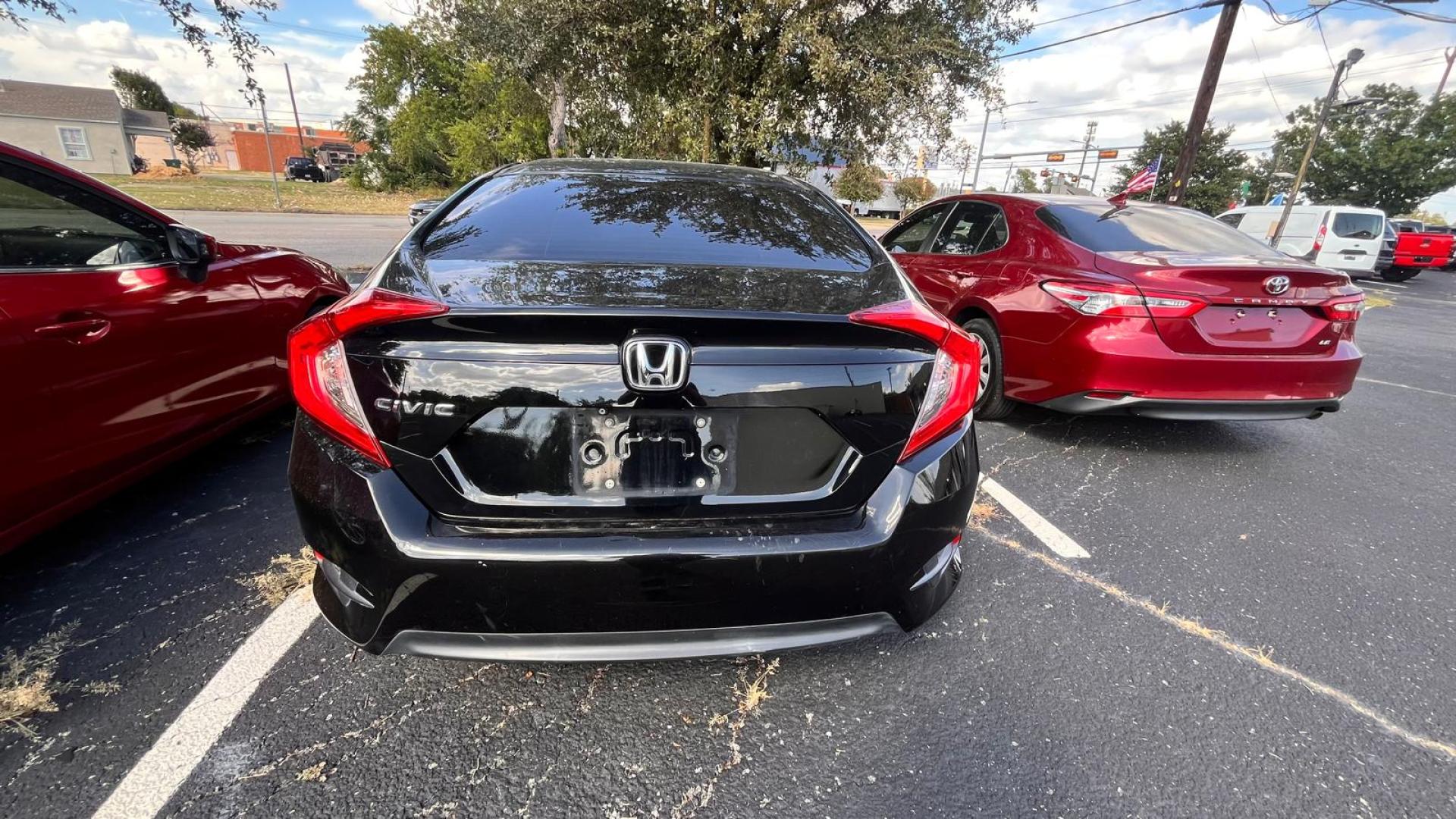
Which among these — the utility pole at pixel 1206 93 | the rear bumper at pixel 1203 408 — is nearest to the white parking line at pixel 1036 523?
the rear bumper at pixel 1203 408

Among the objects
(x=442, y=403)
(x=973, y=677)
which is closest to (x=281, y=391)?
(x=442, y=403)

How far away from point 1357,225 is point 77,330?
21506mm

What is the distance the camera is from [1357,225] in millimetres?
14945

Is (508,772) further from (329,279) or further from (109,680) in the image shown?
(329,279)

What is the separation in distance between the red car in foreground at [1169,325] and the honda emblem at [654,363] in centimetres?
223

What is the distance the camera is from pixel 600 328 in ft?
4.40

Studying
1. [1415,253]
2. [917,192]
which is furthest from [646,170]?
[917,192]

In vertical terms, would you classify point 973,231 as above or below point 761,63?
below

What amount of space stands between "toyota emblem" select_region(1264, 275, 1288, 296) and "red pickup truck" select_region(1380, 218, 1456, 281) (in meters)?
19.6

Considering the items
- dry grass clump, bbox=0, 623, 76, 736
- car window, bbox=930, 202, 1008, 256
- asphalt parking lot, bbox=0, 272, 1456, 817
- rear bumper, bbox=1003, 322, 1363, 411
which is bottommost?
dry grass clump, bbox=0, 623, 76, 736

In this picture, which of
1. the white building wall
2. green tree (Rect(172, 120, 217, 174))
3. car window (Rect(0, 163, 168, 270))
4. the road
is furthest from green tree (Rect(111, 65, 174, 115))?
car window (Rect(0, 163, 168, 270))

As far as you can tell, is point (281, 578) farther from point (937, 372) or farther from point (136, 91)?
point (136, 91)

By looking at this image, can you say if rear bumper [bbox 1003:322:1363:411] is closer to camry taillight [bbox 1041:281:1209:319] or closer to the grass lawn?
camry taillight [bbox 1041:281:1209:319]

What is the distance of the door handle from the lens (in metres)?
2.08
